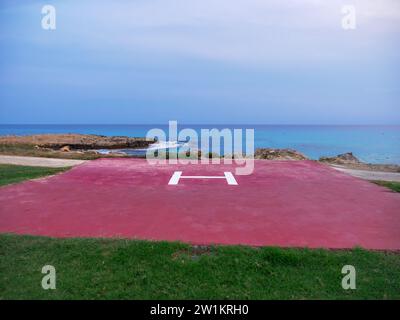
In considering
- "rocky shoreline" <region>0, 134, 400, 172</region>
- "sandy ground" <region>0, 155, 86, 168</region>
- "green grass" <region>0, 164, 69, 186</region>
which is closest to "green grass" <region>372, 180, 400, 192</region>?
"rocky shoreline" <region>0, 134, 400, 172</region>

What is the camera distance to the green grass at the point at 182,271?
12.5ft

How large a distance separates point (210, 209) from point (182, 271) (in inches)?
108

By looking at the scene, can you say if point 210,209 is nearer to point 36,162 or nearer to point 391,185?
point 391,185

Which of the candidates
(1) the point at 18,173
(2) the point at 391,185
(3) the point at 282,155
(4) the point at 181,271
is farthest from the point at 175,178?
(3) the point at 282,155

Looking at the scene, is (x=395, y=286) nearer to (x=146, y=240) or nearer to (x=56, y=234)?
(x=146, y=240)

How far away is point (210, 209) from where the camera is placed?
692cm

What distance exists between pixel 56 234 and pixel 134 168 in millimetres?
6607

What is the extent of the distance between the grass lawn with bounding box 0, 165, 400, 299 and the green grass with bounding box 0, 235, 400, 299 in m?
0.01

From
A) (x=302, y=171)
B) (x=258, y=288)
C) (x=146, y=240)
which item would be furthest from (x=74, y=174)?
(x=258, y=288)

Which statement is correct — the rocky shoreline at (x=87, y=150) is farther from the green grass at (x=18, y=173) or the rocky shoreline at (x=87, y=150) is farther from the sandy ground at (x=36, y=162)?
the green grass at (x=18, y=173)

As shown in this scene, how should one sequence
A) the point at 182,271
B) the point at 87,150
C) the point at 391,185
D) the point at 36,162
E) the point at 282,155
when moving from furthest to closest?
the point at 87,150 → the point at 282,155 → the point at 36,162 → the point at 391,185 → the point at 182,271

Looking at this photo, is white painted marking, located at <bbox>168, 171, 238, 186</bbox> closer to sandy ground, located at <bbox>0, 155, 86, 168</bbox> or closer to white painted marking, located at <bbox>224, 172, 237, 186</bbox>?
white painted marking, located at <bbox>224, 172, 237, 186</bbox>

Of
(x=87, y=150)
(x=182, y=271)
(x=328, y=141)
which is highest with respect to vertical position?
(x=182, y=271)

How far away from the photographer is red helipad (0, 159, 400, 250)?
550 centimetres
